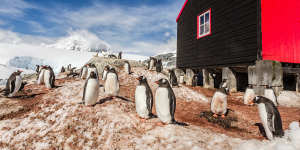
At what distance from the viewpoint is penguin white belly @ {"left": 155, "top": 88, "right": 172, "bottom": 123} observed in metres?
5.16

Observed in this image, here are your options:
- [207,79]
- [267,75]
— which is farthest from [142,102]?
[207,79]

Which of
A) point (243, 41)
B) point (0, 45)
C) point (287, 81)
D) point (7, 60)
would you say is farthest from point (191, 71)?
point (0, 45)

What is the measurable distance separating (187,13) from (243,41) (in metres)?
8.18

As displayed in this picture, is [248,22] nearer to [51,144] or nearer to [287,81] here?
[287,81]

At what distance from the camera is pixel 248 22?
430 inches

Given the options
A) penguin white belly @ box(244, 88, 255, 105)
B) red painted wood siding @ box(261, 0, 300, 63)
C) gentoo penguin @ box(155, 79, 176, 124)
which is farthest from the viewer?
red painted wood siding @ box(261, 0, 300, 63)

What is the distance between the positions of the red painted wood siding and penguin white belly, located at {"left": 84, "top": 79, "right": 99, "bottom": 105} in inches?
406

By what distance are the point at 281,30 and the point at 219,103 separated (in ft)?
27.9

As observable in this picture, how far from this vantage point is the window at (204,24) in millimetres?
14369

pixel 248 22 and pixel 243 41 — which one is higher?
pixel 248 22

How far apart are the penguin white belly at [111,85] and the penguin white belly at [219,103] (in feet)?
16.0

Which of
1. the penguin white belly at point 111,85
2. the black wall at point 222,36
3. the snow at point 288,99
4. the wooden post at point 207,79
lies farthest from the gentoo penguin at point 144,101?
the wooden post at point 207,79

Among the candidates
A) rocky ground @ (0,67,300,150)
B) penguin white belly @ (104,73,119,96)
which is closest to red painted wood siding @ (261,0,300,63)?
rocky ground @ (0,67,300,150)

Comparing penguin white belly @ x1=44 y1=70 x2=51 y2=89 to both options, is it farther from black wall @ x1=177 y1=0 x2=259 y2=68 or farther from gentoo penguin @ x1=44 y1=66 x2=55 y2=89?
black wall @ x1=177 y1=0 x2=259 y2=68
